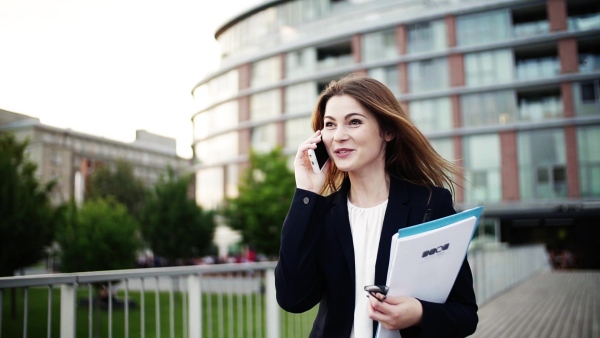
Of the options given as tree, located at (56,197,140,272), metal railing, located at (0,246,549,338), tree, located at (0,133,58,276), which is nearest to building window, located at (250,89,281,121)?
tree, located at (56,197,140,272)

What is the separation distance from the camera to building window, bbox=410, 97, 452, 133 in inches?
1266

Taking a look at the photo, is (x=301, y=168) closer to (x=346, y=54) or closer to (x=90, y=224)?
(x=90, y=224)

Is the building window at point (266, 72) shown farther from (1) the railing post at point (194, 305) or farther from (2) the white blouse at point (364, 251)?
(2) the white blouse at point (364, 251)

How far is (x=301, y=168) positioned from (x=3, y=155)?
1817cm

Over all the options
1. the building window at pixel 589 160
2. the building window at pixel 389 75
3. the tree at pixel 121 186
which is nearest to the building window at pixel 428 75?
the building window at pixel 389 75

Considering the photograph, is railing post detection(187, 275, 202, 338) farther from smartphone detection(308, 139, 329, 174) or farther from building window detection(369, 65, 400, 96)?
building window detection(369, 65, 400, 96)

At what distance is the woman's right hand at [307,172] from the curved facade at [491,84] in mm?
25379

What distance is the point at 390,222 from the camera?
179 cm

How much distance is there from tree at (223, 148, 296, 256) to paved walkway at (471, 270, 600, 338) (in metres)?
14.8

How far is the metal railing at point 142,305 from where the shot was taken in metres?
2.69

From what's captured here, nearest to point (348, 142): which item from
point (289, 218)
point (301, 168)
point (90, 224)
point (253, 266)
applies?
point (301, 168)

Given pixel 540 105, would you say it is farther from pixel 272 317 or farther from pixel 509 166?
pixel 272 317

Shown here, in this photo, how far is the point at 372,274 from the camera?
1766 mm

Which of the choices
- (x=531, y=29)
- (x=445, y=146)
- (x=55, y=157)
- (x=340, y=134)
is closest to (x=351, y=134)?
(x=340, y=134)
